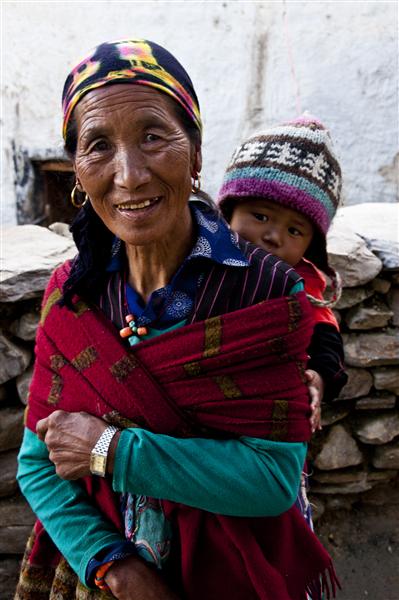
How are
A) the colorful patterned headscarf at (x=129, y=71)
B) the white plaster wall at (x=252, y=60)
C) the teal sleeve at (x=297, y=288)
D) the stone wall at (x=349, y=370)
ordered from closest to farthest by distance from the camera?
1. the colorful patterned headscarf at (x=129, y=71)
2. the teal sleeve at (x=297, y=288)
3. the stone wall at (x=349, y=370)
4. the white plaster wall at (x=252, y=60)

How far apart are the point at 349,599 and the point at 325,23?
421 centimetres

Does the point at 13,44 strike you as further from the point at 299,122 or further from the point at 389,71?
the point at 299,122

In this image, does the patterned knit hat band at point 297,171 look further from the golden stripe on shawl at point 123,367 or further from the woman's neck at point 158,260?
the golden stripe on shawl at point 123,367

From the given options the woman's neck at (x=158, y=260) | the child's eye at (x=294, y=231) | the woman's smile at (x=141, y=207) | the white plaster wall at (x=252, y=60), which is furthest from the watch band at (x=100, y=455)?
the white plaster wall at (x=252, y=60)

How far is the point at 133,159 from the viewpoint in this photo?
3.76 ft

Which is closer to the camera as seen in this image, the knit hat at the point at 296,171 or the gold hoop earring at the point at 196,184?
the gold hoop earring at the point at 196,184

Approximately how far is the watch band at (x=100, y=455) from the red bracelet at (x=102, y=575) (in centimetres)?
26

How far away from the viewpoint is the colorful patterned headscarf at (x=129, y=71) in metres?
1.13

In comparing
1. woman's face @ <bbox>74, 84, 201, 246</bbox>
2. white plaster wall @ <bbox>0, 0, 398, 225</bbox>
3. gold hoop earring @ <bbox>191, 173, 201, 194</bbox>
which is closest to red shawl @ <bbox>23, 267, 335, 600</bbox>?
woman's face @ <bbox>74, 84, 201, 246</bbox>

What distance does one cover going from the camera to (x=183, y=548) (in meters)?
1.24

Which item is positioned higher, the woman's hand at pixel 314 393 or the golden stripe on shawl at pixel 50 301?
the golden stripe on shawl at pixel 50 301

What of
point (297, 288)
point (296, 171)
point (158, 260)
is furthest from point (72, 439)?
point (296, 171)

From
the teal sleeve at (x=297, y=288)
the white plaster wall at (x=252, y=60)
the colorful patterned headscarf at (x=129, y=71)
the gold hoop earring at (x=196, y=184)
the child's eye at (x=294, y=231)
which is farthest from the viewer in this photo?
the white plaster wall at (x=252, y=60)

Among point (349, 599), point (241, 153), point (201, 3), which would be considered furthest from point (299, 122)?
point (201, 3)
